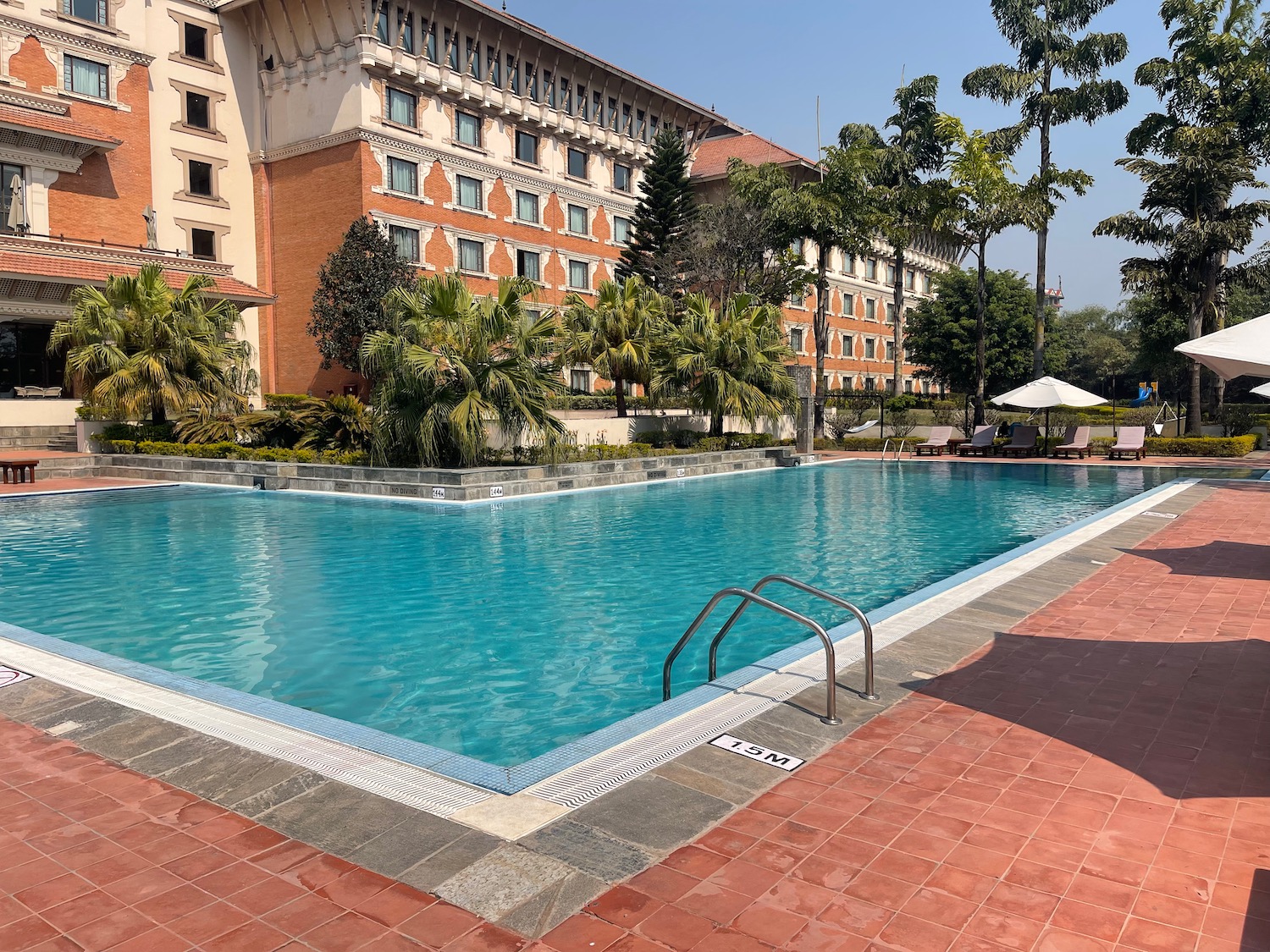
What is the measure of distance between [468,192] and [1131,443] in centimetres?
2726

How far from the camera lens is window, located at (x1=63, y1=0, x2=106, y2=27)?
31.4 meters

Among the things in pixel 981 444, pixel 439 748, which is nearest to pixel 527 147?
pixel 981 444

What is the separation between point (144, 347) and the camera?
2406 centimetres

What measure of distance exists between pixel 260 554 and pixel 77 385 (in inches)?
700

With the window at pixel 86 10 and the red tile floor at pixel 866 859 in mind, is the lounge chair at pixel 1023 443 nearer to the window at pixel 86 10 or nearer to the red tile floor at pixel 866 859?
the red tile floor at pixel 866 859

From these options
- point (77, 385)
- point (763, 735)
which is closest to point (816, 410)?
point (77, 385)

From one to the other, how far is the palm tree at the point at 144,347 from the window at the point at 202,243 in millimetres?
10925

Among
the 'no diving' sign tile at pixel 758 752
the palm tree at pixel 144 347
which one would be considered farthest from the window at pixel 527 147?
the 'no diving' sign tile at pixel 758 752

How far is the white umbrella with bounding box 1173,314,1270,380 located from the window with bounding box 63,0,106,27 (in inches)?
1462

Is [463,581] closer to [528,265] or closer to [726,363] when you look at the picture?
[726,363]

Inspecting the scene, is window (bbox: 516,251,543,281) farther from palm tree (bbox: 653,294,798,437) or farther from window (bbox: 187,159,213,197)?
palm tree (bbox: 653,294,798,437)

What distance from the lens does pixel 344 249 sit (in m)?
32.3

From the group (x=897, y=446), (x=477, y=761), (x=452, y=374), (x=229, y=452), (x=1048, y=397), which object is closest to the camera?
(x=477, y=761)

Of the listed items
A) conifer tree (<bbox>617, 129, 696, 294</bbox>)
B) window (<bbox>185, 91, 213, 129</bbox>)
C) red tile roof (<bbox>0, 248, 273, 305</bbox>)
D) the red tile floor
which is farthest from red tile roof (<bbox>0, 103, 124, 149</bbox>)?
the red tile floor
